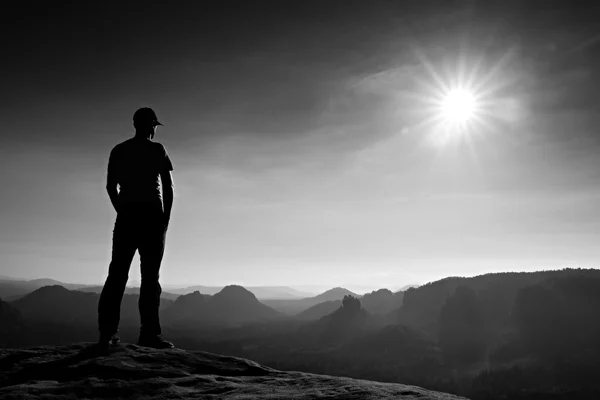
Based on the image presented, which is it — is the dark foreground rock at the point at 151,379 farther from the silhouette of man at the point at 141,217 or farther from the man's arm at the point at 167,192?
the man's arm at the point at 167,192

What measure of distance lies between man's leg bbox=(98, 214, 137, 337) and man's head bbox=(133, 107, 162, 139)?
211cm

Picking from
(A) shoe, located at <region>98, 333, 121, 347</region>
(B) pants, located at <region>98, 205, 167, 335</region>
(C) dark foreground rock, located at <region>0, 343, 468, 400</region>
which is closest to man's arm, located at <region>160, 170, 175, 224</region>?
(B) pants, located at <region>98, 205, 167, 335</region>

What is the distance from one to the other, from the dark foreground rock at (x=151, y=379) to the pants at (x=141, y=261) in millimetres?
819

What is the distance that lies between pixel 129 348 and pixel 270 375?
9.79ft

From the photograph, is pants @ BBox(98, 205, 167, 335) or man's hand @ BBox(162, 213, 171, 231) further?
man's hand @ BBox(162, 213, 171, 231)

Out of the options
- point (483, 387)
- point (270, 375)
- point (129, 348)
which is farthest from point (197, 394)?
point (483, 387)

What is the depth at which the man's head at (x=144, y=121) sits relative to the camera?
8.95m

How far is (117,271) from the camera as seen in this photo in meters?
8.19

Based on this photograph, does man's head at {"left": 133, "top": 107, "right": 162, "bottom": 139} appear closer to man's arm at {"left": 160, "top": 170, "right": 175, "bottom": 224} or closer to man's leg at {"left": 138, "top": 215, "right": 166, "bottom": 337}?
man's arm at {"left": 160, "top": 170, "right": 175, "bottom": 224}

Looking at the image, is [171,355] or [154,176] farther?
[154,176]

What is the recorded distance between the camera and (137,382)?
5.84 m

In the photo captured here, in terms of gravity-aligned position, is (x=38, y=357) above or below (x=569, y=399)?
above

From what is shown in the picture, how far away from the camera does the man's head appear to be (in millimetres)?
8945

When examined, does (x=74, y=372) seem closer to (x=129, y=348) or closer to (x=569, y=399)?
(x=129, y=348)
